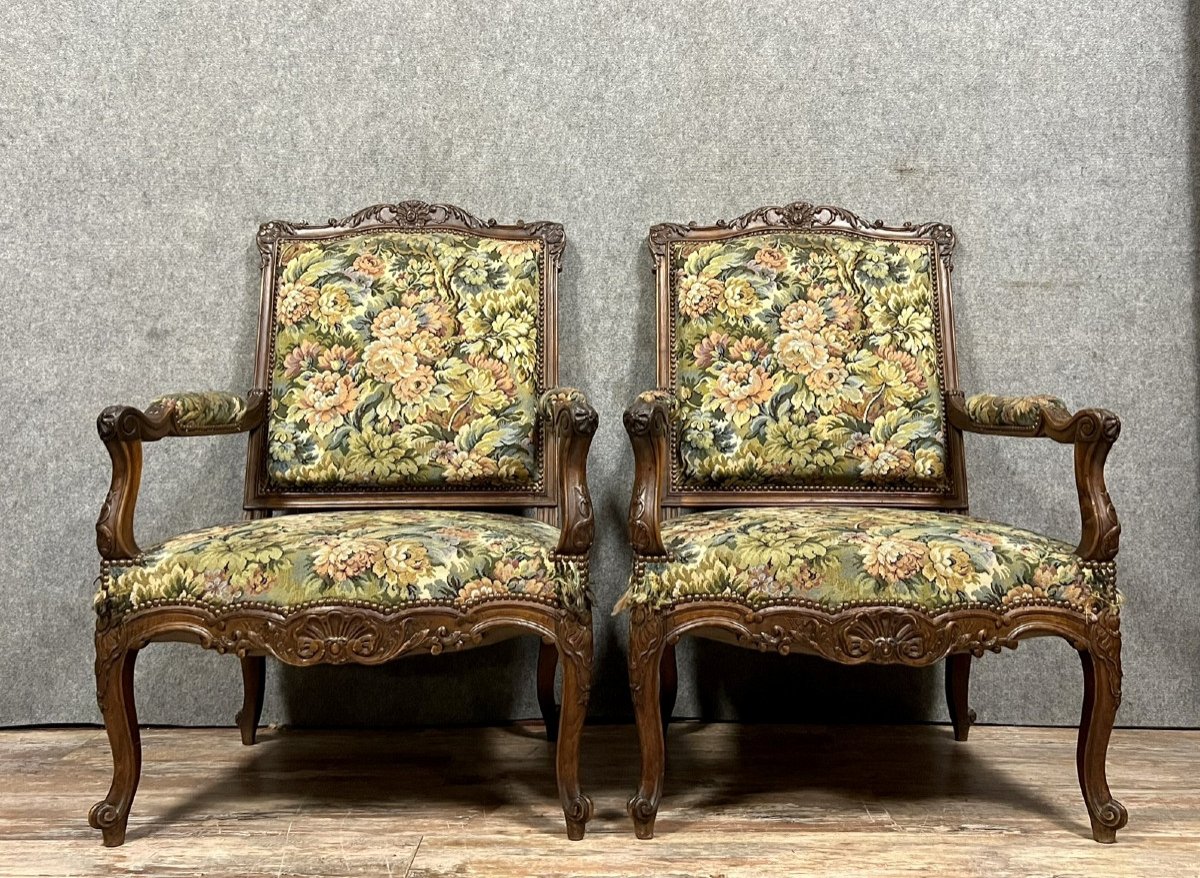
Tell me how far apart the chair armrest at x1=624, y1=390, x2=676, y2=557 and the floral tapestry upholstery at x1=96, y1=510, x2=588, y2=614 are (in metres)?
0.10

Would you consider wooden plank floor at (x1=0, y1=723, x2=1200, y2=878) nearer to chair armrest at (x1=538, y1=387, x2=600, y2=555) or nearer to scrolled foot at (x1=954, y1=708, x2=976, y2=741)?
scrolled foot at (x1=954, y1=708, x2=976, y2=741)

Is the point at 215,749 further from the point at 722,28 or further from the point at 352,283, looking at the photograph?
the point at 722,28

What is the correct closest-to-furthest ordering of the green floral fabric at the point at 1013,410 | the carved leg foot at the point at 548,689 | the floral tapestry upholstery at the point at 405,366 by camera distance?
the green floral fabric at the point at 1013,410 → the floral tapestry upholstery at the point at 405,366 → the carved leg foot at the point at 548,689

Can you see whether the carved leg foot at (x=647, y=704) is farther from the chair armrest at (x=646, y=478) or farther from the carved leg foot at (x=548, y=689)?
the carved leg foot at (x=548, y=689)

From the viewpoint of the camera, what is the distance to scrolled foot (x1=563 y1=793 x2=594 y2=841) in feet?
5.15

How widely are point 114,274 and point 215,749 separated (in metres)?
1.07

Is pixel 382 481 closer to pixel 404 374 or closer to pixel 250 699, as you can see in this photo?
pixel 404 374

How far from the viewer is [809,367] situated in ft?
6.44

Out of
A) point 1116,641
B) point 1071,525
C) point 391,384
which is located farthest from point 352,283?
point 1071,525

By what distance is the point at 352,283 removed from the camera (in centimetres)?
201

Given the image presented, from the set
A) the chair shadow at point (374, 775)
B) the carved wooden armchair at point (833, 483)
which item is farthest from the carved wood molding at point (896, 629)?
the chair shadow at point (374, 775)

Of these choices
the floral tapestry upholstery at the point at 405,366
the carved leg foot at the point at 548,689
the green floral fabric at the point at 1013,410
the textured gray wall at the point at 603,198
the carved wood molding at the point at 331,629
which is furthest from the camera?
the textured gray wall at the point at 603,198

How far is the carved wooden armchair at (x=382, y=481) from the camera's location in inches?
57.8

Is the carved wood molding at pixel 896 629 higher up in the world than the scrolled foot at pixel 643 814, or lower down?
higher up
